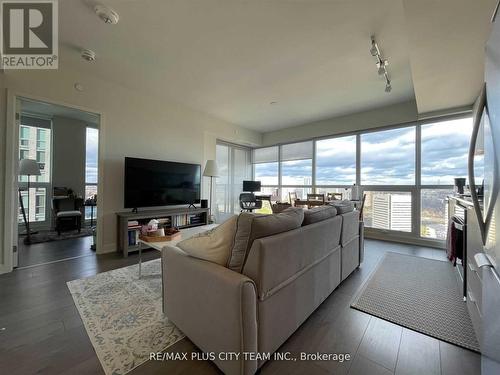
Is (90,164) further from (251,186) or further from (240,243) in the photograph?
(240,243)

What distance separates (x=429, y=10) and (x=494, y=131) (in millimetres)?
1416

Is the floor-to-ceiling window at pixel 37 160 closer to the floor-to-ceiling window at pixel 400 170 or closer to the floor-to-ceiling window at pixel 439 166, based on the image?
the floor-to-ceiling window at pixel 400 170

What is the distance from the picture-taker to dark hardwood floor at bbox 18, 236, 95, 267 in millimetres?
2879

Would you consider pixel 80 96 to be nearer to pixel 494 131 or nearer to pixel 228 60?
pixel 228 60

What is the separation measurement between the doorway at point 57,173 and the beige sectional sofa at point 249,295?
3.60 m

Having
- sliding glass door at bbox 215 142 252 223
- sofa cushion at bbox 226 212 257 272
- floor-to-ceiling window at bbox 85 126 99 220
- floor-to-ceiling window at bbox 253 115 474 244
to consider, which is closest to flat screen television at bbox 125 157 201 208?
sliding glass door at bbox 215 142 252 223

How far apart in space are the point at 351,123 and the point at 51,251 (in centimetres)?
601

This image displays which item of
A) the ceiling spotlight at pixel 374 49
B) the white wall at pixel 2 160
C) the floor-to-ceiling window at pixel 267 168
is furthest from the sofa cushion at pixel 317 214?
the floor-to-ceiling window at pixel 267 168

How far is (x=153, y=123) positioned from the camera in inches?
150

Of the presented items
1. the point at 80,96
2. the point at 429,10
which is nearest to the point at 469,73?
the point at 429,10

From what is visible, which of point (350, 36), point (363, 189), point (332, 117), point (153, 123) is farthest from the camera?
point (332, 117)

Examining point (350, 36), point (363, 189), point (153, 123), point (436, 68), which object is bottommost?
point (363, 189)

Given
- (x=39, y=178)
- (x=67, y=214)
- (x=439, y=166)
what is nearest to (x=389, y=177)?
(x=439, y=166)

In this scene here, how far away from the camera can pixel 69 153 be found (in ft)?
16.9
